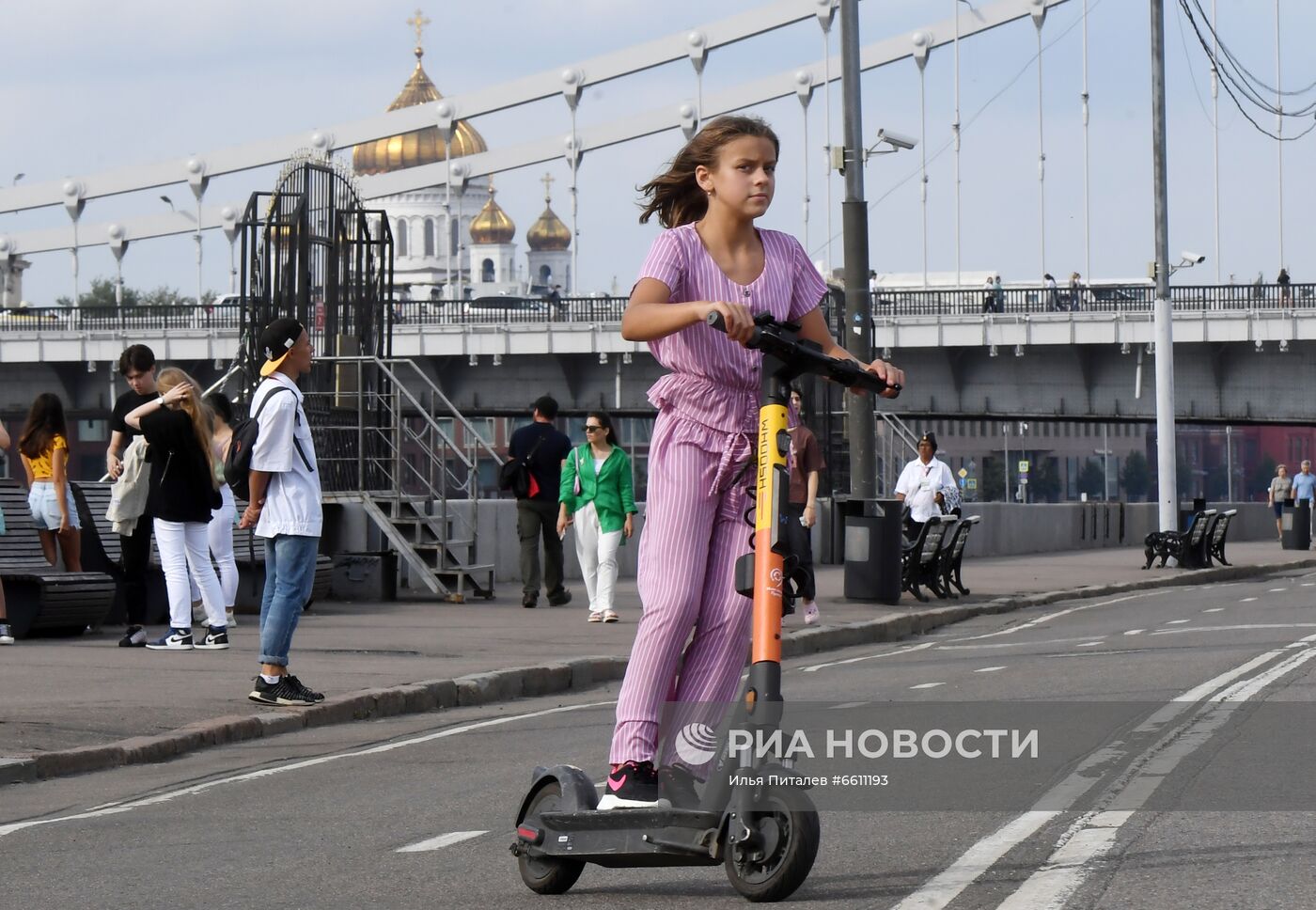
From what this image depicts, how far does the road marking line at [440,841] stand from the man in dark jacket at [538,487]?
1188 centimetres

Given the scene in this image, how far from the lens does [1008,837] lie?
6059 mm

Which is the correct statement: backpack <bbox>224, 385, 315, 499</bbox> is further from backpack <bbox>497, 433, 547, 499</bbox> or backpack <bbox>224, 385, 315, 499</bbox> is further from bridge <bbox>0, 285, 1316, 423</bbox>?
bridge <bbox>0, 285, 1316, 423</bbox>

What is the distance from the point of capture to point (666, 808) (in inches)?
198

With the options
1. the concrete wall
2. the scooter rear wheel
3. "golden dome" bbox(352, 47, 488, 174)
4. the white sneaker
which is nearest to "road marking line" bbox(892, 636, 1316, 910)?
the scooter rear wheel

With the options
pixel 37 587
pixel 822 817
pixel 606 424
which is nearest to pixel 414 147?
pixel 606 424

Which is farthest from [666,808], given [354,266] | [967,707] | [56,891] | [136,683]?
[354,266]

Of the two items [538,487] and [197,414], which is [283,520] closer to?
[197,414]

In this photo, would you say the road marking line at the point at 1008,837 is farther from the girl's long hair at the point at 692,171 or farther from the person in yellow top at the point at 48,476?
the person in yellow top at the point at 48,476

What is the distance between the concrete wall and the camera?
67.2 ft

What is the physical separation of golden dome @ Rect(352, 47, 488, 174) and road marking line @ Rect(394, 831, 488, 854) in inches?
5444

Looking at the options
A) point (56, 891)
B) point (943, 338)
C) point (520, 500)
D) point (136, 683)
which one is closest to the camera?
point (56, 891)

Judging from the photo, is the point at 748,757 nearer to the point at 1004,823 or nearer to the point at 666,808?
the point at 666,808

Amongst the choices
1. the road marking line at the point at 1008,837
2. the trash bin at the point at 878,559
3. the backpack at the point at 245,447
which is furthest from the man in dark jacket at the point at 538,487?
the road marking line at the point at 1008,837

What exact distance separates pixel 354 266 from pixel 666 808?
55.8 feet
